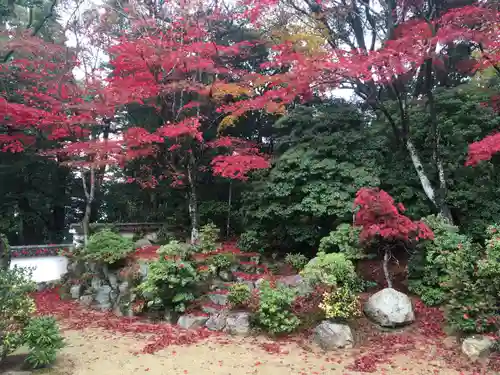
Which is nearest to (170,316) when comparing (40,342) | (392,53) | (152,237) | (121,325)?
(121,325)

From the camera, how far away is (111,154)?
11.4m

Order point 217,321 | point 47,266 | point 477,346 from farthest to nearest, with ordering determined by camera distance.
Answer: point 47,266 < point 217,321 < point 477,346

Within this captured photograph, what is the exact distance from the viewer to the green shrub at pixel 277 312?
6953 millimetres

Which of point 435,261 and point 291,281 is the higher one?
point 435,261

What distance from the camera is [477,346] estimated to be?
18.9 ft

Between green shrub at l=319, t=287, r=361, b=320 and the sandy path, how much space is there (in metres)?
0.67

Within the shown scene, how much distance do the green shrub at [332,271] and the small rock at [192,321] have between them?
2458mm

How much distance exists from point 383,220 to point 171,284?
15.8 ft

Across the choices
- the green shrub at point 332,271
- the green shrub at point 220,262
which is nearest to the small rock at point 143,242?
the green shrub at point 220,262

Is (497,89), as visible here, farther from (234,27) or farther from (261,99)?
(234,27)

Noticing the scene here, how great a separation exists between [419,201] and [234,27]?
983 cm

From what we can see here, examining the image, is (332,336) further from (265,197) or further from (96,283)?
(96,283)

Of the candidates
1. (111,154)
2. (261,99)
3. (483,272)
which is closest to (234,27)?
(261,99)

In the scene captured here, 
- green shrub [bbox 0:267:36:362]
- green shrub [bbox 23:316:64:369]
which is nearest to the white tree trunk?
green shrub [bbox 23:316:64:369]
